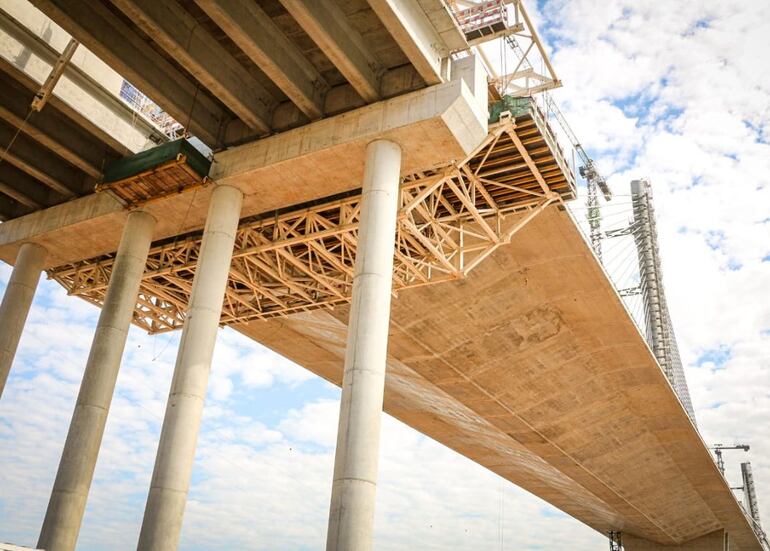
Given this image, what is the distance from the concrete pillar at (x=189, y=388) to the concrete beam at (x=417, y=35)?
19.9 feet

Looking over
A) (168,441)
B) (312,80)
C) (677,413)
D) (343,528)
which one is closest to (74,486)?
(168,441)

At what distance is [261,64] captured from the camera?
50.1 feet

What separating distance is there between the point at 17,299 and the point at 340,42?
1299 centimetres

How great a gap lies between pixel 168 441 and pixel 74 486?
3701 mm

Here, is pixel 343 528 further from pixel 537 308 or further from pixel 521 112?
pixel 537 308

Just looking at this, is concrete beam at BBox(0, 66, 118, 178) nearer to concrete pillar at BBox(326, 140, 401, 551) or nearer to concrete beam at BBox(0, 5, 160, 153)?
concrete beam at BBox(0, 5, 160, 153)

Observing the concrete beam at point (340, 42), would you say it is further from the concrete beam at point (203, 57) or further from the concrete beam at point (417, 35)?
the concrete beam at point (203, 57)

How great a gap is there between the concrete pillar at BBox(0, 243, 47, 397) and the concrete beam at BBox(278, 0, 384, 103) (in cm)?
1224

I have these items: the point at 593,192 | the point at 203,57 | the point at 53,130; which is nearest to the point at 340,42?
the point at 203,57

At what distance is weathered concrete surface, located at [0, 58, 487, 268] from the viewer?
15.3 metres

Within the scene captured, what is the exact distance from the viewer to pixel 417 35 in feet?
48.1

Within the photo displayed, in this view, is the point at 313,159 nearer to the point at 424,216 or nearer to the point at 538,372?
the point at 424,216

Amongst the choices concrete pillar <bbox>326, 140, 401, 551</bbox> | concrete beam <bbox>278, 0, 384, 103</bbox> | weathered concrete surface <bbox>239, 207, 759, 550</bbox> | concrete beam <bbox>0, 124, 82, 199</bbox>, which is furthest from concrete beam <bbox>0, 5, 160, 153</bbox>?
weathered concrete surface <bbox>239, 207, 759, 550</bbox>

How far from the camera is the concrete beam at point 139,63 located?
14.7 m
